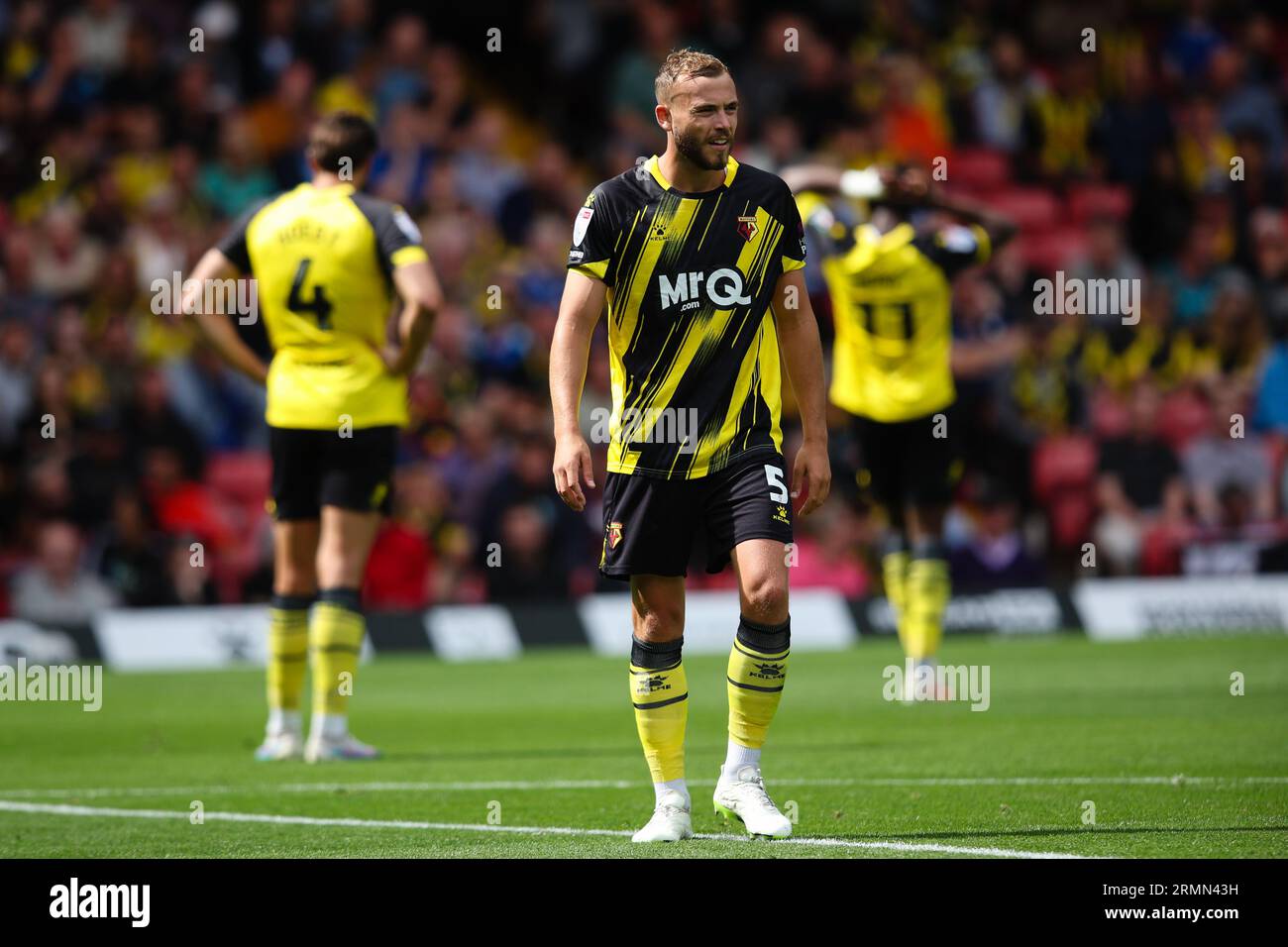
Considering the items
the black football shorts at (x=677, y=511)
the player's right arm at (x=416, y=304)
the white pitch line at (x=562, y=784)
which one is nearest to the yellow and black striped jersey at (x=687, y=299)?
the black football shorts at (x=677, y=511)

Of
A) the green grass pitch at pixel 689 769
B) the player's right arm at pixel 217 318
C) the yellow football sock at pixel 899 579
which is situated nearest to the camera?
the green grass pitch at pixel 689 769

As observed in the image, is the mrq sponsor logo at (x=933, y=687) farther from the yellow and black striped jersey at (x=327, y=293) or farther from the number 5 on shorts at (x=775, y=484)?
the number 5 on shorts at (x=775, y=484)

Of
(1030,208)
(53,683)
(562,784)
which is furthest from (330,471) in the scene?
(1030,208)

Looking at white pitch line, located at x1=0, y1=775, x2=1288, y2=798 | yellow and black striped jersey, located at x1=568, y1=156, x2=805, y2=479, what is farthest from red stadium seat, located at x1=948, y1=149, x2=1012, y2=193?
yellow and black striped jersey, located at x1=568, y1=156, x2=805, y2=479

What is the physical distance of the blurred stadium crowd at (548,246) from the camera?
57.7 ft

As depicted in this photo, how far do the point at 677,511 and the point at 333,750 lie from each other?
12.0 ft

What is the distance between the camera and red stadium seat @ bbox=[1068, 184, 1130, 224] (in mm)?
22188

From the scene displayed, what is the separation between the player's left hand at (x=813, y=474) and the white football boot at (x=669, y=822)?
111cm

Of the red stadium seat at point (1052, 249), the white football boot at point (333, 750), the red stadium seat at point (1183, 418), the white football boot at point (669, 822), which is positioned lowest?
the white football boot at point (669, 822)

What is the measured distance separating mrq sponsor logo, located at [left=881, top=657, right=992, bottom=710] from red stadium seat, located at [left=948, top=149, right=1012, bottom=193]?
389 inches

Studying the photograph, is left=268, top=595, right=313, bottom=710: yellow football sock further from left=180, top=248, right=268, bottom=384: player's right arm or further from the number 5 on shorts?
the number 5 on shorts
